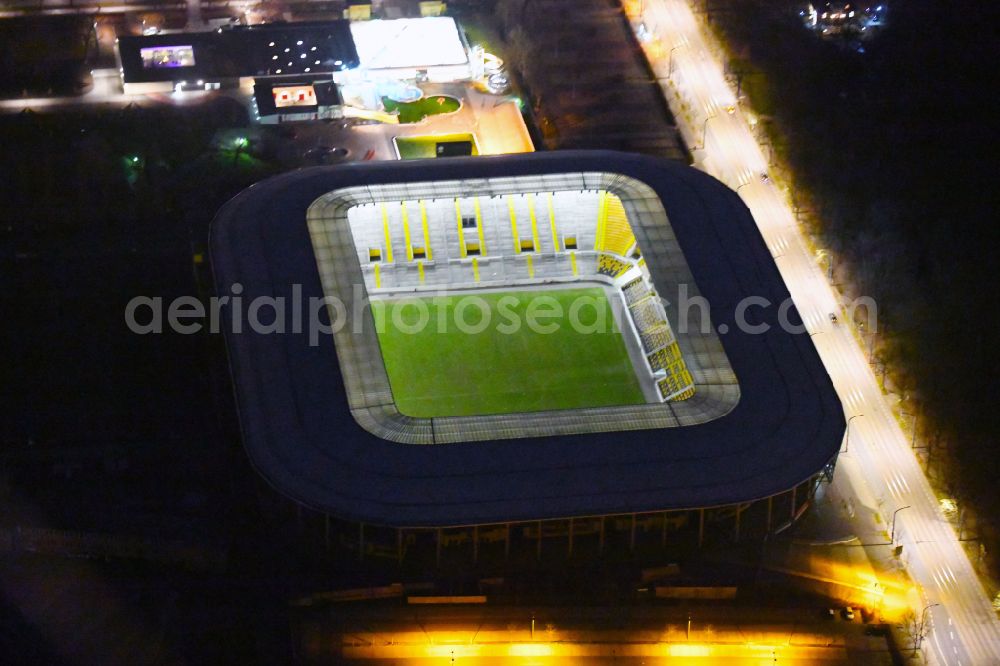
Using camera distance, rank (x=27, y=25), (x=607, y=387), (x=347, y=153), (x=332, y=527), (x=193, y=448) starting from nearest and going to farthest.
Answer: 1. (x=332, y=527)
2. (x=193, y=448)
3. (x=607, y=387)
4. (x=347, y=153)
5. (x=27, y=25)

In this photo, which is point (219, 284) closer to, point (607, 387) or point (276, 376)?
point (276, 376)

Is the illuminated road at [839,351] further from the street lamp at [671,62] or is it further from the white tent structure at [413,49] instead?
the white tent structure at [413,49]

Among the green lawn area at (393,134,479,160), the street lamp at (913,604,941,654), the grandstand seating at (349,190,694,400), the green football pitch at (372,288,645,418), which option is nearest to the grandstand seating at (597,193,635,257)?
the grandstand seating at (349,190,694,400)

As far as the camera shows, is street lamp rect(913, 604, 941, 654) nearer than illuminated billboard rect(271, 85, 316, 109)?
Yes

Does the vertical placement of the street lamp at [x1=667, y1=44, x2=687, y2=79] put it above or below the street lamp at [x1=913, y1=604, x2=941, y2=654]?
above

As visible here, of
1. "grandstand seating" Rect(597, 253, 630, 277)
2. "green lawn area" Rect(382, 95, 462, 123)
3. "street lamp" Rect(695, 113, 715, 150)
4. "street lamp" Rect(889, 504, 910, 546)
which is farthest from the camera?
"green lawn area" Rect(382, 95, 462, 123)

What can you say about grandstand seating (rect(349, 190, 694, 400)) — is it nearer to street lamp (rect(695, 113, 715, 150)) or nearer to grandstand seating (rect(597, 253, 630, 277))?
grandstand seating (rect(597, 253, 630, 277))

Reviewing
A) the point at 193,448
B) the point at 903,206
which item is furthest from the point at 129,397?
the point at 903,206
